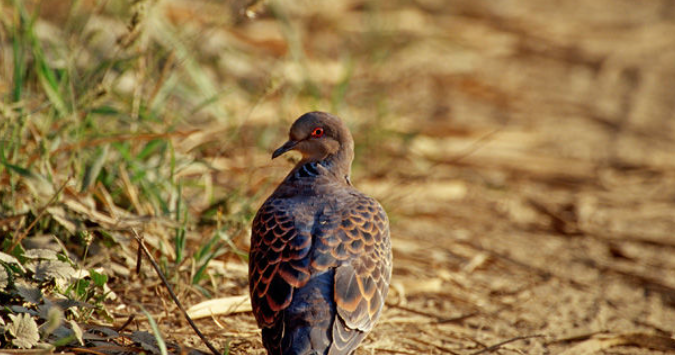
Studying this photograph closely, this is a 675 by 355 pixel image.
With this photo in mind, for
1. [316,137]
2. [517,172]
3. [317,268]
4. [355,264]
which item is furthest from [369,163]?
[317,268]

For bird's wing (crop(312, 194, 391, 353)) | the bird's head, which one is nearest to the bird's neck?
the bird's head

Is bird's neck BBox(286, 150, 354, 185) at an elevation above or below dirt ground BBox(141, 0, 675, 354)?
above

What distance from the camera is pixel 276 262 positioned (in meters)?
3.49

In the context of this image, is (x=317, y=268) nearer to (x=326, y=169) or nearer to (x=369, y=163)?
(x=326, y=169)

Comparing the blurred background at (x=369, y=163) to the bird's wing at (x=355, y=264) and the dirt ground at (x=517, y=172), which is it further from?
the bird's wing at (x=355, y=264)

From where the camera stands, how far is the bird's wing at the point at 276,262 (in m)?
3.38

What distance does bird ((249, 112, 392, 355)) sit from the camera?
3309mm

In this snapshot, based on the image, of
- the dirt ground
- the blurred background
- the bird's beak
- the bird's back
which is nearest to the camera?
the bird's back

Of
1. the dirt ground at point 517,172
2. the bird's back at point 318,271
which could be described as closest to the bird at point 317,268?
the bird's back at point 318,271

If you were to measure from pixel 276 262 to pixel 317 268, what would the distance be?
0.18m

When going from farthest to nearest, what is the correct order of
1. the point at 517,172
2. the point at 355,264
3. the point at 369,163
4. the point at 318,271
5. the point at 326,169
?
1. the point at 517,172
2. the point at 369,163
3. the point at 326,169
4. the point at 355,264
5. the point at 318,271

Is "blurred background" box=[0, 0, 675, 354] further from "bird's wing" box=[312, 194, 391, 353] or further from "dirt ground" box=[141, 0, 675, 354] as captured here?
"bird's wing" box=[312, 194, 391, 353]

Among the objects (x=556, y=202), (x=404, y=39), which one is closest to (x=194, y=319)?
(x=556, y=202)

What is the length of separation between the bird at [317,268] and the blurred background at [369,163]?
28 cm
